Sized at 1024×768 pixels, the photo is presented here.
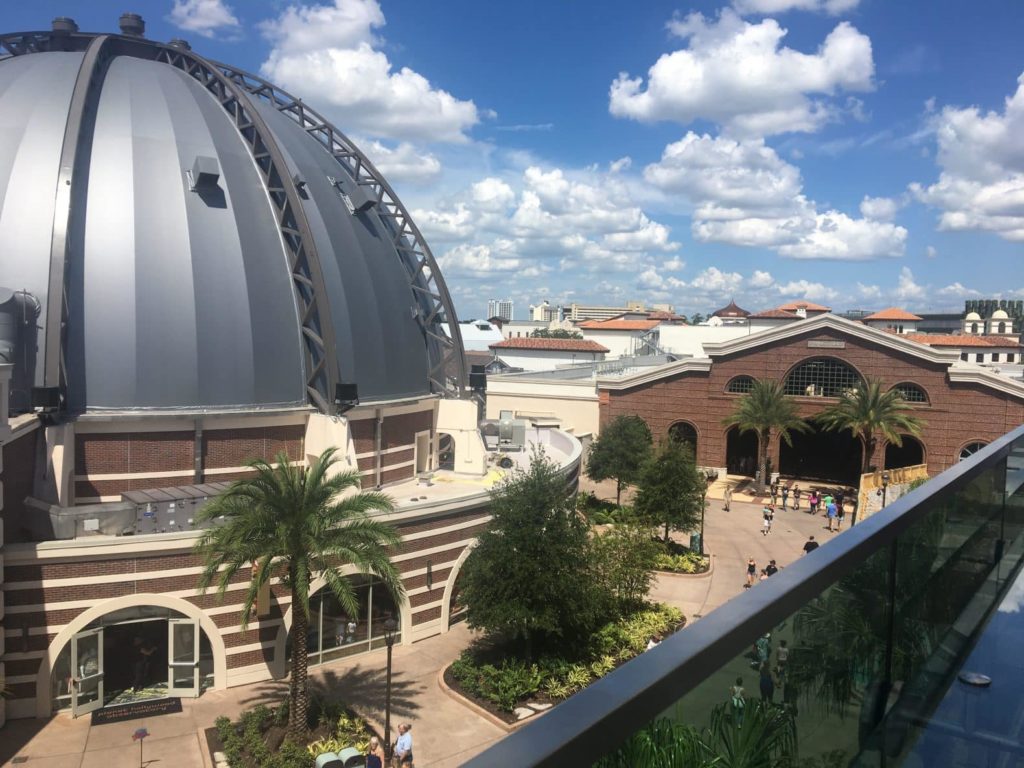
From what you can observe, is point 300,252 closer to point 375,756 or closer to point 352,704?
point 352,704

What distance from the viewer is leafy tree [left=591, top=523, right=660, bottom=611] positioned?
24.7 metres

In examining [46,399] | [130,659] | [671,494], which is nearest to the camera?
[130,659]

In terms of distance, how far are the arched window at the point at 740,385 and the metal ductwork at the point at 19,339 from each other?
43032mm

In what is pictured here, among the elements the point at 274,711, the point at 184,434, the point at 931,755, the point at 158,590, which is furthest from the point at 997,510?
the point at 184,434

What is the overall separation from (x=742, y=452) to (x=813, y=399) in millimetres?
7061

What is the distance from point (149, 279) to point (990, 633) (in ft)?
82.3

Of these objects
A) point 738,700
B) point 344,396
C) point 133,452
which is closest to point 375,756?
point 133,452

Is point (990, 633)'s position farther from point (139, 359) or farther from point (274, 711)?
point (139, 359)

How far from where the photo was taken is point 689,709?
8.87 ft

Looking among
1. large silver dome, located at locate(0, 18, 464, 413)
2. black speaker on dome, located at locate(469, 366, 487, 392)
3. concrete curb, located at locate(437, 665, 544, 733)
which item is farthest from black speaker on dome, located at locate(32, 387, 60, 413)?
black speaker on dome, located at locate(469, 366, 487, 392)

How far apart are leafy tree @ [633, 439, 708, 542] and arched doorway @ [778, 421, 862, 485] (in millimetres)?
23585

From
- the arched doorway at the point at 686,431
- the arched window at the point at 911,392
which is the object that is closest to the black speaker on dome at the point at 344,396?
the arched doorway at the point at 686,431

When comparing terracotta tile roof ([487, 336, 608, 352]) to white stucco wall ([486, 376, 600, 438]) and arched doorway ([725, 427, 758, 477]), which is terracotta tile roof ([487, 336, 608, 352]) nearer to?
white stucco wall ([486, 376, 600, 438])

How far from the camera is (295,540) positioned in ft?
59.0
